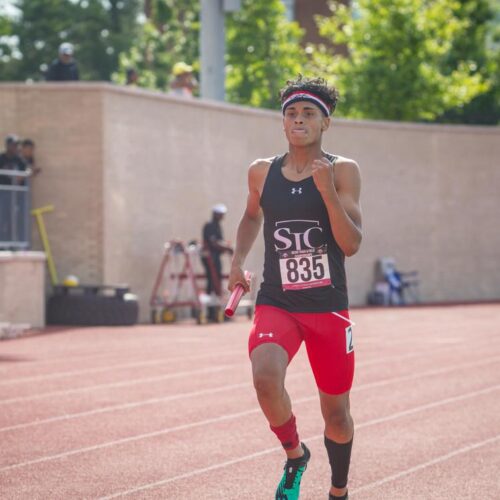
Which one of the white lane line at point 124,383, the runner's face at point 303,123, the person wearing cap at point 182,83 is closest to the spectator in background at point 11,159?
the person wearing cap at point 182,83

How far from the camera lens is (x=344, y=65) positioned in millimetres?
39656

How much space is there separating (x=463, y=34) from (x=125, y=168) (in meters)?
22.9

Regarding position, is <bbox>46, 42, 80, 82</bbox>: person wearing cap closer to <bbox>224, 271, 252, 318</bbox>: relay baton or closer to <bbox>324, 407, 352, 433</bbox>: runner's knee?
<bbox>224, 271, 252, 318</bbox>: relay baton

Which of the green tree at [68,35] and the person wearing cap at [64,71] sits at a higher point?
the green tree at [68,35]

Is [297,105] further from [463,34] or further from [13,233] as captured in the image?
[463,34]

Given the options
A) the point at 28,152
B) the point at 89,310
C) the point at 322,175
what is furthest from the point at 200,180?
the point at 322,175

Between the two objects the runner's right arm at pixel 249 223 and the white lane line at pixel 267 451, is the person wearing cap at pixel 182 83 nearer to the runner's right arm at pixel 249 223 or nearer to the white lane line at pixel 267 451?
the white lane line at pixel 267 451

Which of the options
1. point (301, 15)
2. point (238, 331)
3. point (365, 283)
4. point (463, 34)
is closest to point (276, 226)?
point (238, 331)

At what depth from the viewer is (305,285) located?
635cm

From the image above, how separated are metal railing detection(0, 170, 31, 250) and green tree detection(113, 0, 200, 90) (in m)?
35.3

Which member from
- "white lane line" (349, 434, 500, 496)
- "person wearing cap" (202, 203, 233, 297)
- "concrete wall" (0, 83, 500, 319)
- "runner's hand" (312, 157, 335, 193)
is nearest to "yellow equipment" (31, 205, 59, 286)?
"concrete wall" (0, 83, 500, 319)

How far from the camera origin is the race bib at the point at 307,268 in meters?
6.34

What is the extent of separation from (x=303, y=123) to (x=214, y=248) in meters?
17.4

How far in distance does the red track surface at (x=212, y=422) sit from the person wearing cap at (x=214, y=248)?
5458 millimetres
